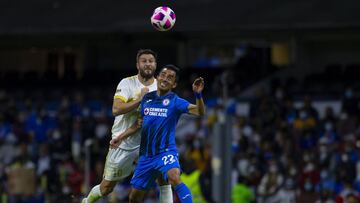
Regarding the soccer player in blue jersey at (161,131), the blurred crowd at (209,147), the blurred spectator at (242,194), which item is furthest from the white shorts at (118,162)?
the blurred spectator at (242,194)

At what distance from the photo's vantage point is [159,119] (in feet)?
40.9

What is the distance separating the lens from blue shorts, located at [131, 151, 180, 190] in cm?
1247

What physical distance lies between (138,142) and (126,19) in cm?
1417

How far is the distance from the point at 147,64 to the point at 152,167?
4.06 ft

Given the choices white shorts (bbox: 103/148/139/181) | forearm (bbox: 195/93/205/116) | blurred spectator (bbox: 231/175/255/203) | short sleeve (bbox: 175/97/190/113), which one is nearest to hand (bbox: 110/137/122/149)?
white shorts (bbox: 103/148/139/181)

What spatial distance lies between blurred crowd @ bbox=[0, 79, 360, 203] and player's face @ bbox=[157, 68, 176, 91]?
701 cm

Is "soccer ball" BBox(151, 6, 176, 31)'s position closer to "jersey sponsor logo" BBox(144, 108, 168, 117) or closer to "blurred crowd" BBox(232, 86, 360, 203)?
"jersey sponsor logo" BBox(144, 108, 168, 117)

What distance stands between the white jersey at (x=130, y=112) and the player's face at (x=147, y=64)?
0.21m

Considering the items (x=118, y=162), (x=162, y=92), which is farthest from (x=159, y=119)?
(x=118, y=162)

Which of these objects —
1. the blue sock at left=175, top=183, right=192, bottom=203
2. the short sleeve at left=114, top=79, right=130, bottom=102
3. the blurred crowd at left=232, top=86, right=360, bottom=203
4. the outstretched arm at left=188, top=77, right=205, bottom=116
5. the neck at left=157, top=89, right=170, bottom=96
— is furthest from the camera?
the blurred crowd at left=232, top=86, right=360, bottom=203

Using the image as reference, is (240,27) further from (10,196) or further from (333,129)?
(10,196)

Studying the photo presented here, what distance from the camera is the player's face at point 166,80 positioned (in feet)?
40.4

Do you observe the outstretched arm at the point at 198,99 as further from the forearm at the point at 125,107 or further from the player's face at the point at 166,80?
the forearm at the point at 125,107

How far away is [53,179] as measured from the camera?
25.3 m
